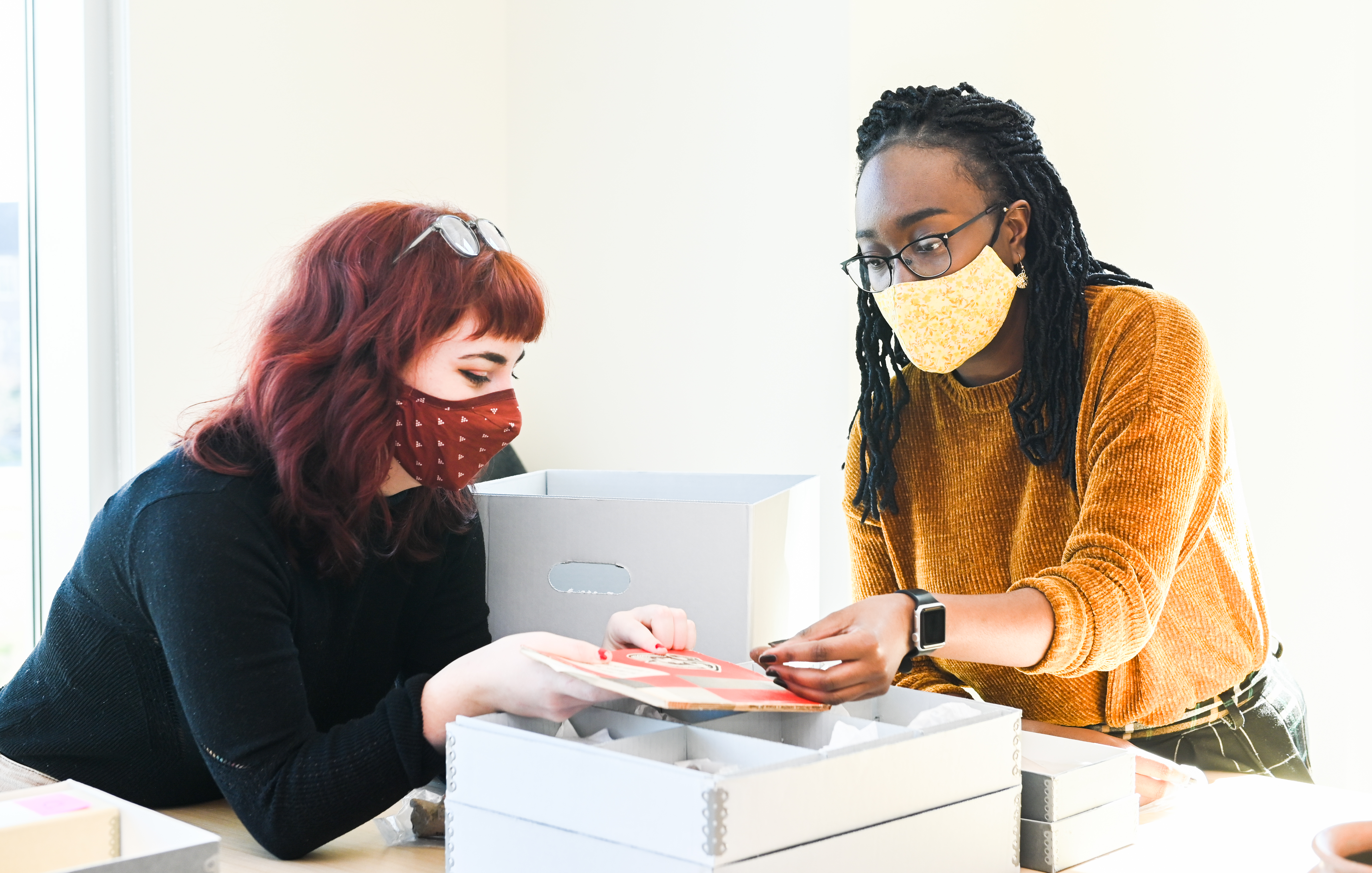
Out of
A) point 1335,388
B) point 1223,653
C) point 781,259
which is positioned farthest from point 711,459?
point 1223,653

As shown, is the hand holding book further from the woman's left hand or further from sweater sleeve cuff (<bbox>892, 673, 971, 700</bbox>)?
sweater sleeve cuff (<bbox>892, 673, 971, 700</bbox>)

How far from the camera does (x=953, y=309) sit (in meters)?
1.44

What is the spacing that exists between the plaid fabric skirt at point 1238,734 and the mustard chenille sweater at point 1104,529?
0.02 m

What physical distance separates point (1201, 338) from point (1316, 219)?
3.65 ft

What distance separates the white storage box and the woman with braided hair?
7.0 inches

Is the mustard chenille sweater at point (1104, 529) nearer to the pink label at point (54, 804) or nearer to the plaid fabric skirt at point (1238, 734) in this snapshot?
the plaid fabric skirt at point (1238, 734)

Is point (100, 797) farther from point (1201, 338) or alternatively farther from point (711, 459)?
point (711, 459)

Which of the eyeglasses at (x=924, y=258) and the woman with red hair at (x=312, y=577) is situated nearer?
the woman with red hair at (x=312, y=577)

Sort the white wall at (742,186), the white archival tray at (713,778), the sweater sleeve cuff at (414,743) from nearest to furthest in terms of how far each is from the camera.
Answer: the white archival tray at (713,778) → the sweater sleeve cuff at (414,743) → the white wall at (742,186)

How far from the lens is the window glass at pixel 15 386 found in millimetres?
2322

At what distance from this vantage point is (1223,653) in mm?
1417

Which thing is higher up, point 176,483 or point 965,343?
point 965,343

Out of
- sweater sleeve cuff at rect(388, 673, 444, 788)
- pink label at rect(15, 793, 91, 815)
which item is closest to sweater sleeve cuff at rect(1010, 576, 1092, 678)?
sweater sleeve cuff at rect(388, 673, 444, 788)

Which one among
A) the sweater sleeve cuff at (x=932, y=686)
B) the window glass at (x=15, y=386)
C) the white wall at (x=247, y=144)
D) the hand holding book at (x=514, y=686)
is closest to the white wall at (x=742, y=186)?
the white wall at (x=247, y=144)
